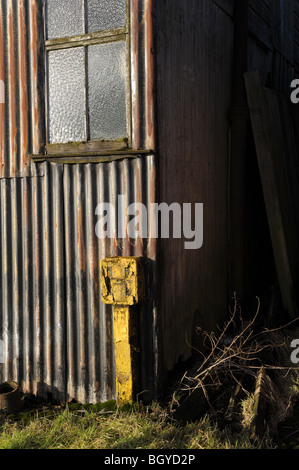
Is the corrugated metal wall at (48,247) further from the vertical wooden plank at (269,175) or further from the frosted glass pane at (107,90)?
the vertical wooden plank at (269,175)

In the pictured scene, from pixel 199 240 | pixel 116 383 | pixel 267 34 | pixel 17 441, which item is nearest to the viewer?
pixel 17 441

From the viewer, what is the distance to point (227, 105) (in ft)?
23.2

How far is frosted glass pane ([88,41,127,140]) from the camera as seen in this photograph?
5113 millimetres

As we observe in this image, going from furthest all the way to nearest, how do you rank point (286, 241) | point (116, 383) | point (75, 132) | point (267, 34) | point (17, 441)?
1. point (267, 34)
2. point (286, 241)
3. point (75, 132)
4. point (116, 383)
5. point (17, 441)

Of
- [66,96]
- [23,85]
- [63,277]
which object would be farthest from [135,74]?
[63,277]

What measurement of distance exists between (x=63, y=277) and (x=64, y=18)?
2.81 metres

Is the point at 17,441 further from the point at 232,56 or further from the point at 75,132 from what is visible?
the point at 232,56

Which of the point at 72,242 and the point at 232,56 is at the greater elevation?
the point at 232,56

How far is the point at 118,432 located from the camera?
14.8ft

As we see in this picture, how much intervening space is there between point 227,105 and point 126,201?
9.28ft

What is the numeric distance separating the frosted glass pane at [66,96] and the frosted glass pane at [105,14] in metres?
0.30

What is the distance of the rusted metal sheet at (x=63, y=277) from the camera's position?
509 cm

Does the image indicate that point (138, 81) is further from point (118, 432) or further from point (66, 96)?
point (118, 432)
